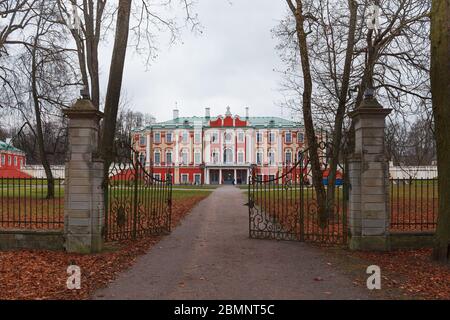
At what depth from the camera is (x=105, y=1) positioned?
53.5 feet

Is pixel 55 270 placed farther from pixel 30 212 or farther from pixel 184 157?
pixel 184 157

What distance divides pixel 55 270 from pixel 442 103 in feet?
25.6

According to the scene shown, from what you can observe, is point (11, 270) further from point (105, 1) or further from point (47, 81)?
point (47, 81)

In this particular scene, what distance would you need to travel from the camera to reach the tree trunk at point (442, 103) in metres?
7.92

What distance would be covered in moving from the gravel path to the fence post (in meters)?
1.40

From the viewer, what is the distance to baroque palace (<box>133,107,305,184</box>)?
72481mm

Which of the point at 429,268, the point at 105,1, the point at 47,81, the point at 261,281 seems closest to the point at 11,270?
the point at 261,281

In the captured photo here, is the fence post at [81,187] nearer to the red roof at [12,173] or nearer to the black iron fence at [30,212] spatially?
the black iron fence at [30,212]

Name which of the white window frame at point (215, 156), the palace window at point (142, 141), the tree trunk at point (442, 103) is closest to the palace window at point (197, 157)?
the white window frame at point (215, 156)

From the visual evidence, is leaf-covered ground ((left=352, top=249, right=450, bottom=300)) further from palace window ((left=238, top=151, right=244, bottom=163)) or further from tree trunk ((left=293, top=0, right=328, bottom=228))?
palace window ((left=238, top=151, right=244, bottom=163))

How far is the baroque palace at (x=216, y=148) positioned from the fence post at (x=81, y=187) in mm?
63025

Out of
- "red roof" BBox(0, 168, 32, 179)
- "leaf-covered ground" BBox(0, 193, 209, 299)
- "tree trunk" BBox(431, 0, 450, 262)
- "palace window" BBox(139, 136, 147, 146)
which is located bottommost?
"leaf-covered ground" BBox(0, 193, 209, 299)

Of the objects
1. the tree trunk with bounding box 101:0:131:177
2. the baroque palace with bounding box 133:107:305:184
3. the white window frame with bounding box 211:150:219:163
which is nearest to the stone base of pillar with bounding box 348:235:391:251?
the tree trunk with bounding box 101:0:131:177
